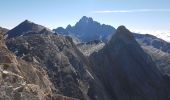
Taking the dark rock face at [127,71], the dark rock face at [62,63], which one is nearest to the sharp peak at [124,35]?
the dark rock face at [127,71]

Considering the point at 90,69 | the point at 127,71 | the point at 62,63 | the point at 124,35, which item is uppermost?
the point at 124,35

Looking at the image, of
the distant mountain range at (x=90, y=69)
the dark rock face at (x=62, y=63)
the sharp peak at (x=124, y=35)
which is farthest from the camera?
the sharp peak at (x=124, y=35)

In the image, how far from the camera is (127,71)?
153125 mm

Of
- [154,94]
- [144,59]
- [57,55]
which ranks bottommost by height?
[154,94]

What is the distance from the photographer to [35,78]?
86.3 metres

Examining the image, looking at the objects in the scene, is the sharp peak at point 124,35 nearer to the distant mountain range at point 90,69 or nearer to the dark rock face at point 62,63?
the distant mountain range at point 90,69

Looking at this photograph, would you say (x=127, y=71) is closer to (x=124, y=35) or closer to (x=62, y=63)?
(x=124, y=35)

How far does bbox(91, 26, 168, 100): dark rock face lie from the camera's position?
143 metres

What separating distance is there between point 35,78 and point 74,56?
47536 millimetres

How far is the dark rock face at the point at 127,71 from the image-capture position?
470 feet

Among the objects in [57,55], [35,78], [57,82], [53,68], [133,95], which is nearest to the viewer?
[35,78]

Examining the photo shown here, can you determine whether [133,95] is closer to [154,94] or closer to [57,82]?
[154,94]

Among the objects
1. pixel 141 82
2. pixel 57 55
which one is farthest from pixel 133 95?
pixel 57 55

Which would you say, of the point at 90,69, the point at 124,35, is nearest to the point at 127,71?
the point at 90,69
